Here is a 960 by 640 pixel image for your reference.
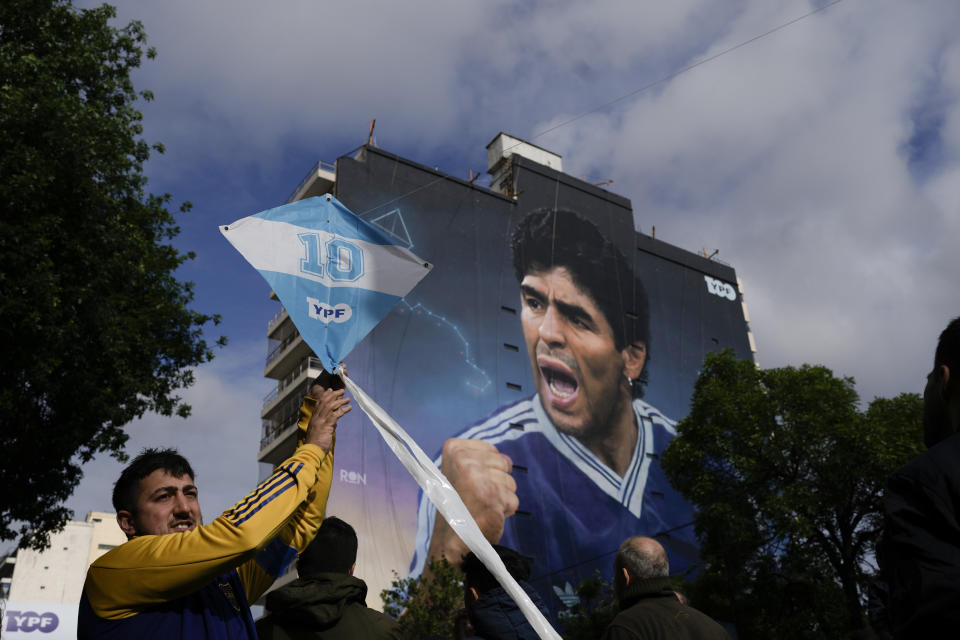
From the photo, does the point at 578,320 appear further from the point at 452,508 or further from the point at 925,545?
the point at 925,545

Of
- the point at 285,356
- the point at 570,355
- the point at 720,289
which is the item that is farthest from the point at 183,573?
the point at 720,289

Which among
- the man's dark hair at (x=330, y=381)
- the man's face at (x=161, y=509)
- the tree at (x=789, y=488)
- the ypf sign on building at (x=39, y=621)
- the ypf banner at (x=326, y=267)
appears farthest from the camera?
the ypf sign on building at (x=39, y=621)

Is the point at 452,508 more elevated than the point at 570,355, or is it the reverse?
the point at 570,355

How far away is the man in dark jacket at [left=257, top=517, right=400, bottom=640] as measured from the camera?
3.05 m

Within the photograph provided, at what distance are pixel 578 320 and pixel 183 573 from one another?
38941mm

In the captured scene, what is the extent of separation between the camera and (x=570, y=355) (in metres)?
39.6

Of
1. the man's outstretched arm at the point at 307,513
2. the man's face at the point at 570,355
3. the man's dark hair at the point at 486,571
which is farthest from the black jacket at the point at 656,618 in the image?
the man's face at the point at 570,355

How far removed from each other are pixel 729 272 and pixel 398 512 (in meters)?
30.7

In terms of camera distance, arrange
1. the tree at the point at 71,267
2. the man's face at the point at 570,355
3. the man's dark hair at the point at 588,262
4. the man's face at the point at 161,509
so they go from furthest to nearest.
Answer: the man's dark hair at the point at 588,262
the man's face at the point at 570,355
the tree at the point at 71,267
the man's face at the point at 161,509

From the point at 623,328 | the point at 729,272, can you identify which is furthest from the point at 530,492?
A: the point at 729,272

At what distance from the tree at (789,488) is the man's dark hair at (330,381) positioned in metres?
18.2

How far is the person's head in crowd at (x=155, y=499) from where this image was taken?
2.45 meters

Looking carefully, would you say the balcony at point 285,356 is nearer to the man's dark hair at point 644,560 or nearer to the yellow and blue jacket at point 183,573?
the man's dark hair at point 644,560

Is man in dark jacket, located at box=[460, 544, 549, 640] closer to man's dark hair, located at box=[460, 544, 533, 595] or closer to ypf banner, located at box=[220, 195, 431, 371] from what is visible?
man's dark hair, located at box=[460, 544, 533, 595]
